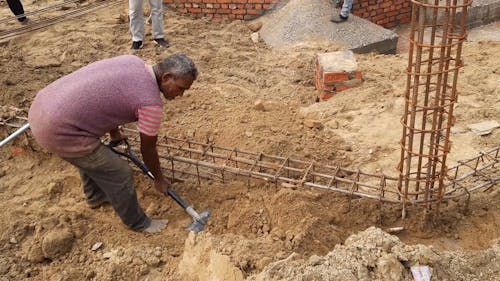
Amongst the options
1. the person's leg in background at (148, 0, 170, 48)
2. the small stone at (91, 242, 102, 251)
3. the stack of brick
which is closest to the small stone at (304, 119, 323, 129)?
the stack of brick

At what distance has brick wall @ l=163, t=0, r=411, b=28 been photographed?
7.66 meters

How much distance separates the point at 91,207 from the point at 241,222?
1254 millimetres

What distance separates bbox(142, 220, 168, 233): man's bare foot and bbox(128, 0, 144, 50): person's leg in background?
3663 millimetres

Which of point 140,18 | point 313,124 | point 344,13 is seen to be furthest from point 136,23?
point 313,124

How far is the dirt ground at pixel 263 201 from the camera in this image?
9.72 ft

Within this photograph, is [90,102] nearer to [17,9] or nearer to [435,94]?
[435,94]

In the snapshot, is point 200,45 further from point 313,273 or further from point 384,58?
point 313,273

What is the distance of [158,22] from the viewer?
6883 mm

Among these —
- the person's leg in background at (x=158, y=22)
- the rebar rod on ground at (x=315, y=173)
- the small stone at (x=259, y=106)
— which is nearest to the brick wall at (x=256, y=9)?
the person's leg in background at (x=158, y=22)

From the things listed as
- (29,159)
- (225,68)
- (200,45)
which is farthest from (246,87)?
(29,159)

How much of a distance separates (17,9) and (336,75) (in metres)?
5.23

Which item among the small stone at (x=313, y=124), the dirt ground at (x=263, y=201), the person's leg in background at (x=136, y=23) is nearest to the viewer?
the dirt ground at (x=263, y=201)

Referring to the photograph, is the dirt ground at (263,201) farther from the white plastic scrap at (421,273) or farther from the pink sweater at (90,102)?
the pink sweater at (90,102)

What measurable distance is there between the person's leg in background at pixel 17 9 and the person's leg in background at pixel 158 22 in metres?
2.15
